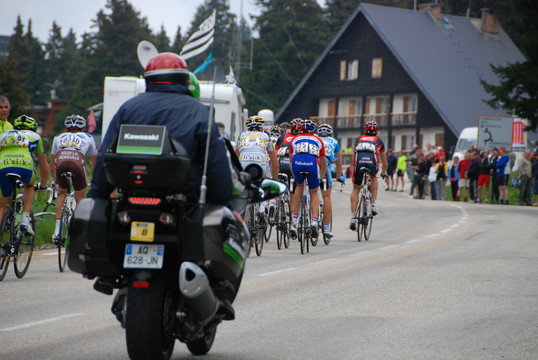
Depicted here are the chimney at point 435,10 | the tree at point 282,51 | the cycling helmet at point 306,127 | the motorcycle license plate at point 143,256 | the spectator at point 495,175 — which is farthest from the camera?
the tree at point 282,51

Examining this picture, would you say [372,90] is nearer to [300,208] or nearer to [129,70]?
[129,70]

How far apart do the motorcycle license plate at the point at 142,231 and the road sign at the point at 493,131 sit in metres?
42.1

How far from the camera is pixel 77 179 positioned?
47.2 feet

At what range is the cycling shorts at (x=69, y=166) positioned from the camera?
14.3 m

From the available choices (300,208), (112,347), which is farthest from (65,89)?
(112,347)

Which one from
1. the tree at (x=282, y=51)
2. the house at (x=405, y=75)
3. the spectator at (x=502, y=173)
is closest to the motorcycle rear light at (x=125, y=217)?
the spectator at (x=502, y=173)

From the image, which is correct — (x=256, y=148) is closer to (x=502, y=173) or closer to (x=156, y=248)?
(x=156, y=248)

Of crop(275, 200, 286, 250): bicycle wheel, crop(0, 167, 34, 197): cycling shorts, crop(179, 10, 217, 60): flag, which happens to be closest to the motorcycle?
crop(0, 167, 34, 197): cycling shorts

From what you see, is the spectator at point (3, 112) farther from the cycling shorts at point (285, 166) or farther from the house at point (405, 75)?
the house at point (405, 75)

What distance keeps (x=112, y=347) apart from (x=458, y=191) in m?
36.7

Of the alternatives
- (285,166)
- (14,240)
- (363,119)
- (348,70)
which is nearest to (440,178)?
(285,166)

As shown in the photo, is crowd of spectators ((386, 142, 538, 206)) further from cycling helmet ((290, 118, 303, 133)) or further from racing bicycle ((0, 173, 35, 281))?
racing bicycle ((0, 173, 35, 281))

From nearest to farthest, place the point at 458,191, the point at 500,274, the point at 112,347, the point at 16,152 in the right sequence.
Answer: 1. the point at 112,347
2. the point at 16,152
3. the point at 500,274
4. the point at 458,191

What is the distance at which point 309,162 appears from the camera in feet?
57.2
